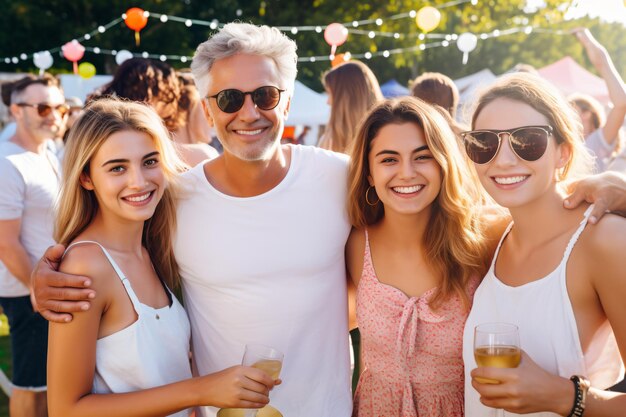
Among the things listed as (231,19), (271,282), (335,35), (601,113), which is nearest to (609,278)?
(271,282)

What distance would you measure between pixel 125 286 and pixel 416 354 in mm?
1278

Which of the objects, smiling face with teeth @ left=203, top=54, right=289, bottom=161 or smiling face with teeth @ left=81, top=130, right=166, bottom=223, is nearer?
smiling face with teeth @ left=81, top=130, right=166, bottom=223

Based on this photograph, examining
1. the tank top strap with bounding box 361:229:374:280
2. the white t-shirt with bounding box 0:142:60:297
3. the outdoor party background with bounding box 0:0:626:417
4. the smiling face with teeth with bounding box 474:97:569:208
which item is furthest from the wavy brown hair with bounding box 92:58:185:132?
the outdoor party background with bounding box 0:0:626:417

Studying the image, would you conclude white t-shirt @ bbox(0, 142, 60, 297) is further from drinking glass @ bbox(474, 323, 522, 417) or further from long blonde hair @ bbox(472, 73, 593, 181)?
drinking glass @ bbox(474, 323, 522, 417)

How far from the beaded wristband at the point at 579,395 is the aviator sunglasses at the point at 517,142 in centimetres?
80

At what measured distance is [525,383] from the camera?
2057mm

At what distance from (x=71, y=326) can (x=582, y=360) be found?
5.91ft

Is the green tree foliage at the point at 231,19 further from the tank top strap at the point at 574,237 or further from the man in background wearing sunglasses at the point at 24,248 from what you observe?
the tank top strap at the point at 574,237

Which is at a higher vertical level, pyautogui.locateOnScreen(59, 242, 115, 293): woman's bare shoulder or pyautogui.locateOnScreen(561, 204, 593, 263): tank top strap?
pyautogui.locateOnScreen(561, 204, 593, 263): tank top strap

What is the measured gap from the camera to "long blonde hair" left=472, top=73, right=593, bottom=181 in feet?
8.02

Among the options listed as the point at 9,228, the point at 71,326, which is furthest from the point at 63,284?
the point at 9,228

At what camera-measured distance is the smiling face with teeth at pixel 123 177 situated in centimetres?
256

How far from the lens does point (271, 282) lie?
9.39 ft

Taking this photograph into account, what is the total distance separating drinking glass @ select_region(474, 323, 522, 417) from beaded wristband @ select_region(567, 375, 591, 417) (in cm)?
22
